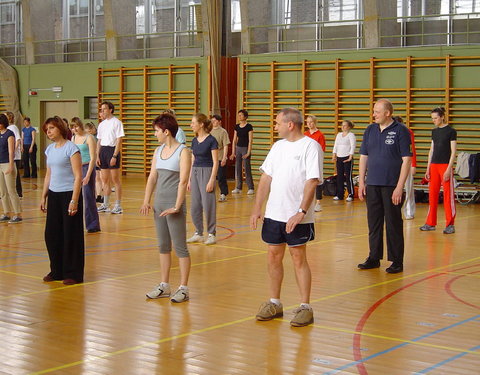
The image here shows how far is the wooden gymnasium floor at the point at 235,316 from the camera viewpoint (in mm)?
4609

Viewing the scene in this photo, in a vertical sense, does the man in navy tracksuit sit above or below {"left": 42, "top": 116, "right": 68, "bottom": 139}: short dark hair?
below

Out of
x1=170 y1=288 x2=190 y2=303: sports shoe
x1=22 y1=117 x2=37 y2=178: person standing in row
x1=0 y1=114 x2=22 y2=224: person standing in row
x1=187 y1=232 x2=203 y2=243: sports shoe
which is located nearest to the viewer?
x1=170 y1=288 x2=190 y2=303: sports shoe

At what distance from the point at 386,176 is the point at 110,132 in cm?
559

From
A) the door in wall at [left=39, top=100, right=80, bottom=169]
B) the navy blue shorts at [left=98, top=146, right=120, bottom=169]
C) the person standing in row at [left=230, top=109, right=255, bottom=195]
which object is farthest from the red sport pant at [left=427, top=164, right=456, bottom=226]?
the door in wall at [left=39, top=100, right=80, bottom=169]

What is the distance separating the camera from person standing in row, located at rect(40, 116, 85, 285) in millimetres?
6961

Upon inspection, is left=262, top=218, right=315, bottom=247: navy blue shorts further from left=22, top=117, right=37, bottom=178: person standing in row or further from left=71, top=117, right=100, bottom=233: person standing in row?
left=22, top=117, right=37, bottom=178: person standing in row

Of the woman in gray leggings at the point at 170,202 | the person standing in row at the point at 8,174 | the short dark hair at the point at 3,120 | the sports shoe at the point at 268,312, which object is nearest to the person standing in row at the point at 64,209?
the woman in gray leggings at the point at 170,202

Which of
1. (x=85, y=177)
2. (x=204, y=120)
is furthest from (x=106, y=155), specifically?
(x=204, y=120)

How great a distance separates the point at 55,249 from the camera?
7.07m

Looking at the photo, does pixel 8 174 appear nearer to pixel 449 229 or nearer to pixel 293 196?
pixel 449 229

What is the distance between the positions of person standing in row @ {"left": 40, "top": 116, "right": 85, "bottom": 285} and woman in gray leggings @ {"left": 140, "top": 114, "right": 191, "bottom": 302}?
909mm

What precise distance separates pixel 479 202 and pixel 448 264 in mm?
7871

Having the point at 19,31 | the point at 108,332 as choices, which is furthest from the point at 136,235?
the point at 19,31

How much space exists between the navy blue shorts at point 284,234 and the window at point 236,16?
16.1 metres
